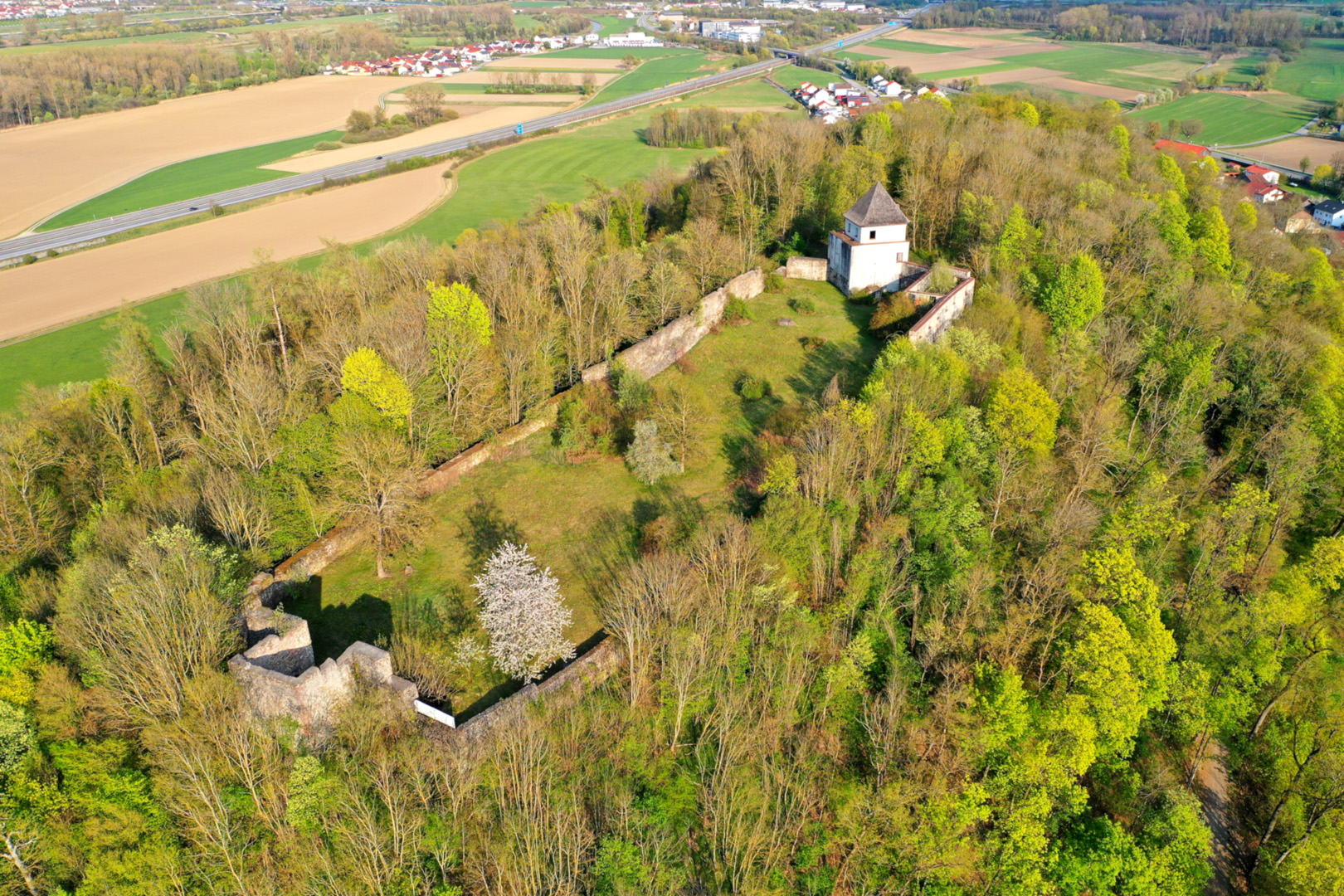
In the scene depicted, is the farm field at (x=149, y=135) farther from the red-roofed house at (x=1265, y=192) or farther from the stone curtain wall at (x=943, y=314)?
the red-roofed house at (x=1265, y=192)

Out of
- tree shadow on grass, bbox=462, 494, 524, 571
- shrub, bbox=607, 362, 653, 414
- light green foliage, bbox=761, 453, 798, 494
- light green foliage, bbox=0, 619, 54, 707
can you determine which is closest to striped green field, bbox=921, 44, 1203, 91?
shrub, bbox=607, 362, 653, 414

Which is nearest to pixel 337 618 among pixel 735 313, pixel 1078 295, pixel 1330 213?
pixel 735 313

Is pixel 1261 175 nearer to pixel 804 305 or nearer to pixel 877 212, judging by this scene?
pixel 877 212

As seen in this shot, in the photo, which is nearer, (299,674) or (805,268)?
(299,674)

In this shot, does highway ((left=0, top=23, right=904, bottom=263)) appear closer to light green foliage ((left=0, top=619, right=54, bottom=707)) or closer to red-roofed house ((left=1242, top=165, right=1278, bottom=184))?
light green foliage ((left=0, top=619, right=54, bottom=707))

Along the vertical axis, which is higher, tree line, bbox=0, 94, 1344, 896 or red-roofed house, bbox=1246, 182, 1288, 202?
red-roofed house, bbox=1246, 182, 1288, 202
